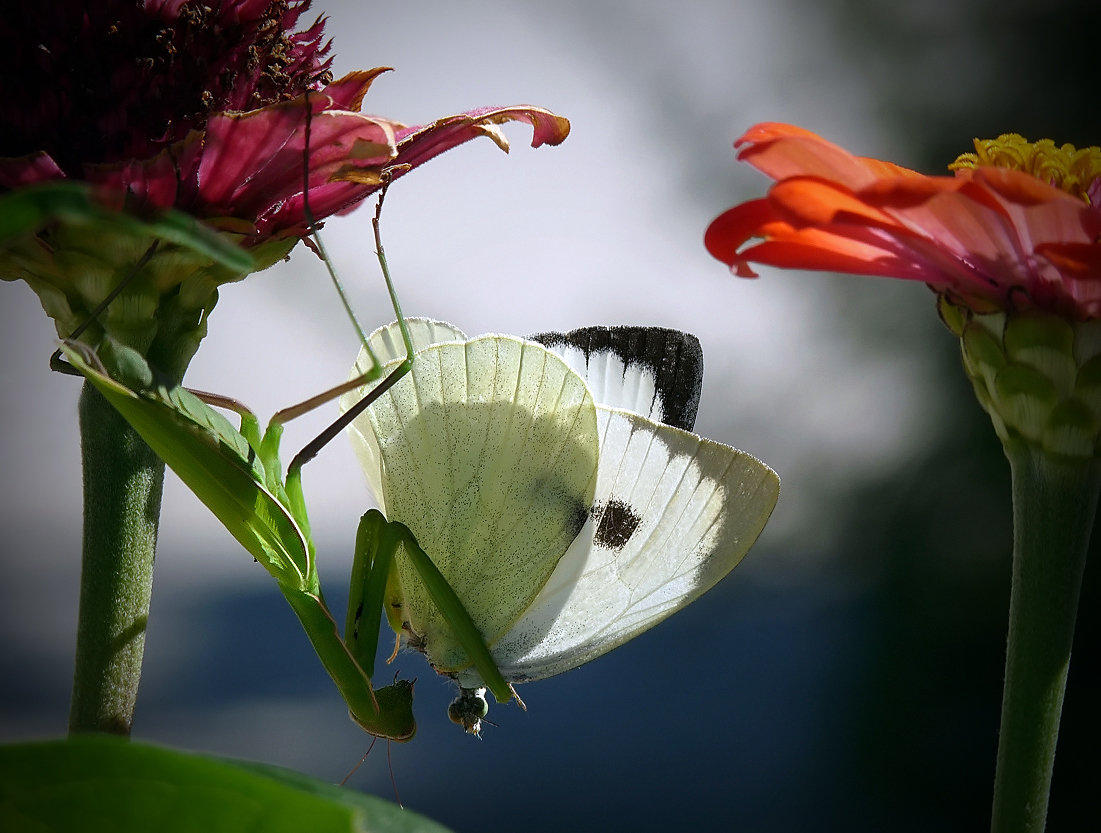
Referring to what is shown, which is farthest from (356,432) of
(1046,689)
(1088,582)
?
(1088,582)

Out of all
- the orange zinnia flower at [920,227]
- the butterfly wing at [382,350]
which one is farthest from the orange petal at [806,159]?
the butterfly wing at [382,350]

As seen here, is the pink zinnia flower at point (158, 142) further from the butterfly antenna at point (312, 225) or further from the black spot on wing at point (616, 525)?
the black spot on wing at point (616, 525)

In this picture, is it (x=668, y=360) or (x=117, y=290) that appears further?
(x=668, y=360)

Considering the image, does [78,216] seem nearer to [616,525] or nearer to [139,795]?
[139,795]

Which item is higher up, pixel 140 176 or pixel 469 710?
pixel 140 176

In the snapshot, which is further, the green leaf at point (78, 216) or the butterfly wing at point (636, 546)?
the butterfly wing at point (636, 546)

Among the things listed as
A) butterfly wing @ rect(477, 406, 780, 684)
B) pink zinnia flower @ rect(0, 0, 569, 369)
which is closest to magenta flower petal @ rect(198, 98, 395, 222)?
pink zinnia flower @ rect(0, 0, 569, 369)

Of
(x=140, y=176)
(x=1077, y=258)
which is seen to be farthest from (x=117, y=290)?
(x=1077, y=258)
